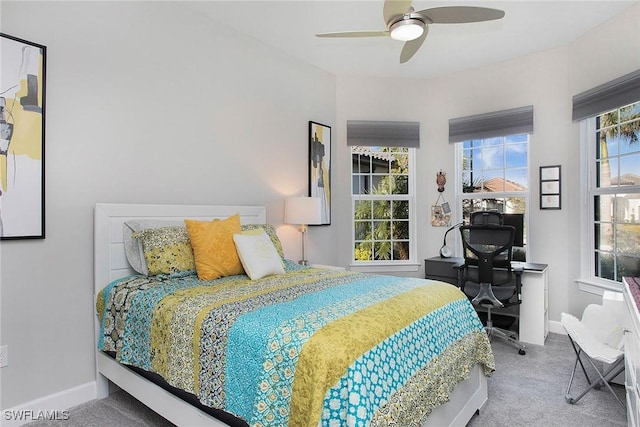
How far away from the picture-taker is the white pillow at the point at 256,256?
7.85 ft

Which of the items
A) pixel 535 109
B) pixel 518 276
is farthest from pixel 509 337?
pixel 535 109

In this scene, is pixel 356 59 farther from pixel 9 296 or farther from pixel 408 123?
pixel 9 296

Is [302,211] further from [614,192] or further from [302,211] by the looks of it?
[614,192]

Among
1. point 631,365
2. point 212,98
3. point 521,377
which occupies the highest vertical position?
point 212,98

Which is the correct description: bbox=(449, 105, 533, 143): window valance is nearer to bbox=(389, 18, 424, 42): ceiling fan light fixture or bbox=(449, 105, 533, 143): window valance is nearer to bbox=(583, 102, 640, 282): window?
bbox=(583, 102, 640, 282): window

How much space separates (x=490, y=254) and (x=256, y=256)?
196 centimetres

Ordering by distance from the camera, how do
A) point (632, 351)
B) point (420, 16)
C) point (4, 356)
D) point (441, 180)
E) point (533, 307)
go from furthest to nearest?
point (441, 180) < point (533, 307) < point (420, 16) < point (4, 356) < point (632, 351)

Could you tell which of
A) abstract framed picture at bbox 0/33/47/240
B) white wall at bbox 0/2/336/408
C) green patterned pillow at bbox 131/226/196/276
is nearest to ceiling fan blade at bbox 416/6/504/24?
white wall at bbox 0/2/336/408

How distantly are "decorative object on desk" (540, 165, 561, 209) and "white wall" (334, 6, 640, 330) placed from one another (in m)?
0.05

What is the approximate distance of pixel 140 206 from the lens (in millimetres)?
2561

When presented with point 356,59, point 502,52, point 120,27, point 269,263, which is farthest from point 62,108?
point 502,52

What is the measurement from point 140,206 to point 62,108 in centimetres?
76

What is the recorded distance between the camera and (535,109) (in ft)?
12.5

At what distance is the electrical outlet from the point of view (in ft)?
6.55
